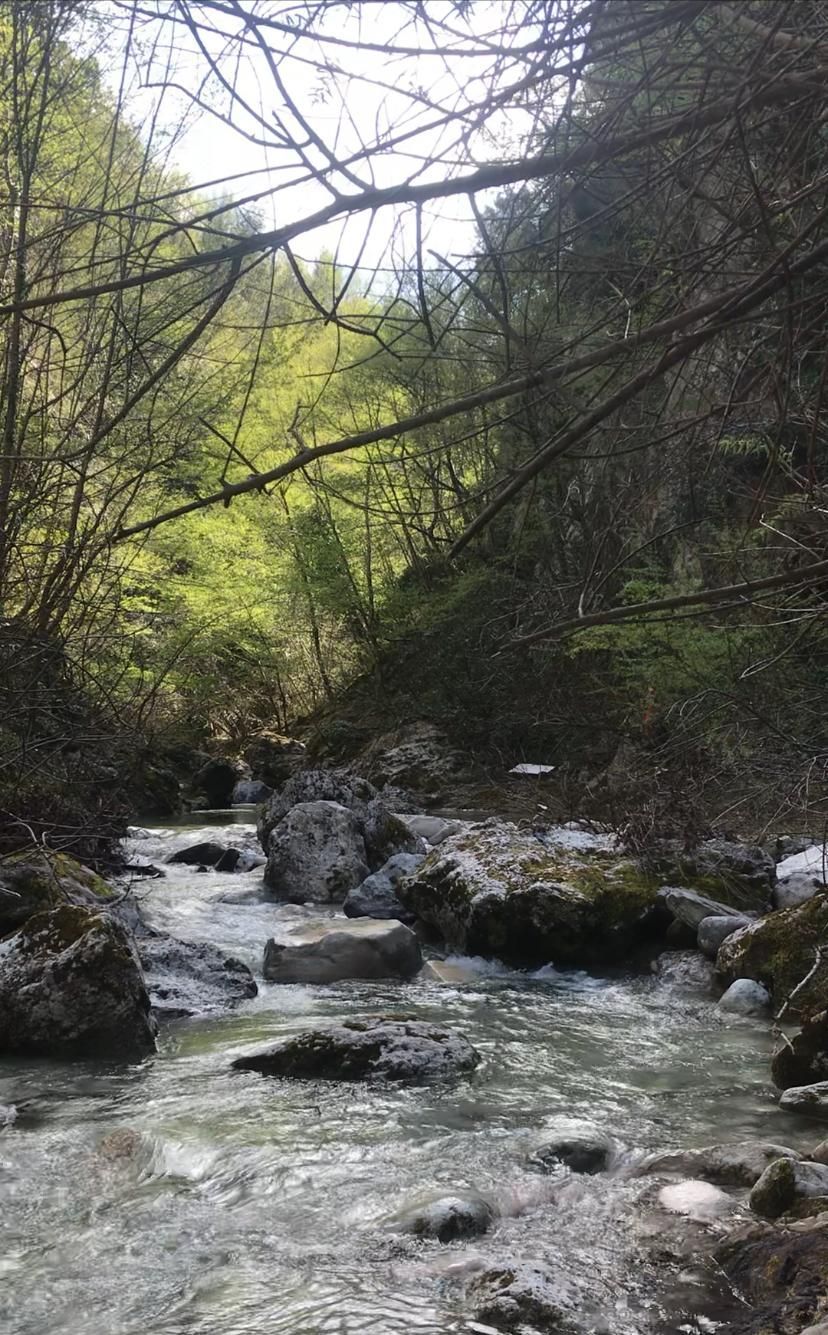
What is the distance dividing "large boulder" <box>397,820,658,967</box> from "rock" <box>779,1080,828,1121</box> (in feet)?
7.85

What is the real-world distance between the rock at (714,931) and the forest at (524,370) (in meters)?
0.69

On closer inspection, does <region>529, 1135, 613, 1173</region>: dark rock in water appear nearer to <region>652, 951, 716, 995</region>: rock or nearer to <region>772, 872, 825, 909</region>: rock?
<region>652, 951, 716, 995</region>: rock

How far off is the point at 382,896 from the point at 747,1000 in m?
2.90

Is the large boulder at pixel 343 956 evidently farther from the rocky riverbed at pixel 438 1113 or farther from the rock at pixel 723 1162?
the rock at pixel 723 1162

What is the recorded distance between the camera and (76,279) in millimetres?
4777

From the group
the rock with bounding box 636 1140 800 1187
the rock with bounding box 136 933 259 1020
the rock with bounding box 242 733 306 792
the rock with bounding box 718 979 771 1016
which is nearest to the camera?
the rock with bounding box 636 1140 800 1187

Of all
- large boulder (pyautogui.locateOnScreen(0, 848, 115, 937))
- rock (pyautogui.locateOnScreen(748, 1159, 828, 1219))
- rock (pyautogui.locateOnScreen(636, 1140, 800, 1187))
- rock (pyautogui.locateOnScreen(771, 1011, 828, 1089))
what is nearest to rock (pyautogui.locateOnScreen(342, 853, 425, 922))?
large boulder (pyautogui.locateOnScreen(0, 848, 115, 937))

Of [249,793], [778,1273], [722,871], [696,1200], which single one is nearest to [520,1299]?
[778,1273]

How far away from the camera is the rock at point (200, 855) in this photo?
374 inches

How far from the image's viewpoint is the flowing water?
100 inches

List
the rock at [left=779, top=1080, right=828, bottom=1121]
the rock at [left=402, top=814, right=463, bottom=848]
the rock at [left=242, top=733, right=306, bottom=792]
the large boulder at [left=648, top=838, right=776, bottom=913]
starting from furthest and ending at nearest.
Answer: the rock at [left=242, top=733, right=306, bottom=792], the rock at [left=402, top=814, right=463, bottom=848], the large boulder at [left=648, top=838, right=776, bottom=913], the rock at [left=779, top=1080, right=828, bottom=1121]

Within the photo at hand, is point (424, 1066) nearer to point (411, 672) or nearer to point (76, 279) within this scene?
point (76, 279)

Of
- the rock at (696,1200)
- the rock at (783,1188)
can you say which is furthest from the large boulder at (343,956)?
the rock at (783,1188)

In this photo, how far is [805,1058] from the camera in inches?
158
